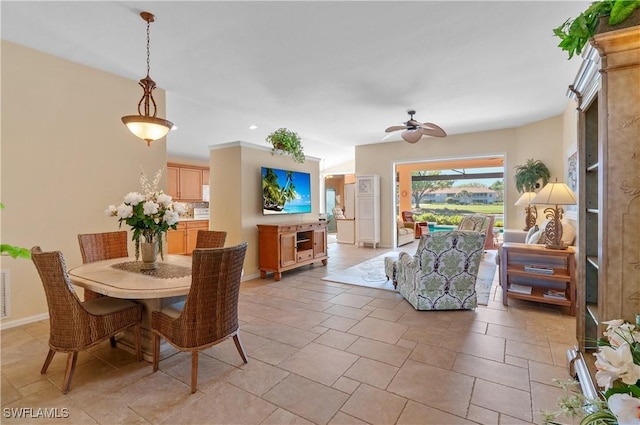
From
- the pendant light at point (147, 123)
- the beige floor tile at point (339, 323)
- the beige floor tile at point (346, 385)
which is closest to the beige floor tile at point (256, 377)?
the beige floor tile at point (346, 385)

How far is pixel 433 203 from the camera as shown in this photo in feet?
41.8

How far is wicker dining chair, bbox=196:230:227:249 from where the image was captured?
316 centimetres

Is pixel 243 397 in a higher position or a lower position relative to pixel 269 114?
lower

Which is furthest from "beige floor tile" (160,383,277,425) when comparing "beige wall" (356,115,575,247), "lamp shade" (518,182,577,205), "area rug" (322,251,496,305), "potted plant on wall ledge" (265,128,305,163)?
"beige wall" (356,115,575,247)

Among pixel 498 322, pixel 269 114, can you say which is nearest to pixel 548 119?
pixel 498 322

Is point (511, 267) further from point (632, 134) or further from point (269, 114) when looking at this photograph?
point (269, 114)

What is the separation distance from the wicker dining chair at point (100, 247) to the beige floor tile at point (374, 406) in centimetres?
242

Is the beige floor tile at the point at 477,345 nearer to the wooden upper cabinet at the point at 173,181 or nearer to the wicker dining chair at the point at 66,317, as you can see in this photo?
the wicker dining chair at the point at 66,317

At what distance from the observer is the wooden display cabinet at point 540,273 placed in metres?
3.38

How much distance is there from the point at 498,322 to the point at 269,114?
182 inches

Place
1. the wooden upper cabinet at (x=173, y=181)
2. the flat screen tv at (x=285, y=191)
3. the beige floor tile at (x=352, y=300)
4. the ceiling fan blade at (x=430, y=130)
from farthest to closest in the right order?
1. the wooden upper cabinet at (x=173, y=181)
2. the flat screen tv at (x=285, y=191)
3. the ceiling fan blade at (x=430, y=130)
4. the beige floor tile at (x=352, y=300)

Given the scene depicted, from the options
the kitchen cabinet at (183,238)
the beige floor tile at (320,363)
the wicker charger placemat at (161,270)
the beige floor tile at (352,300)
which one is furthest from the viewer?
the kitchen cabinet at (183,238)

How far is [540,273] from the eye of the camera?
3.50 meters

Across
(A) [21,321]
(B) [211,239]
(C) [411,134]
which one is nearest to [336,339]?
(B) [211,239]
